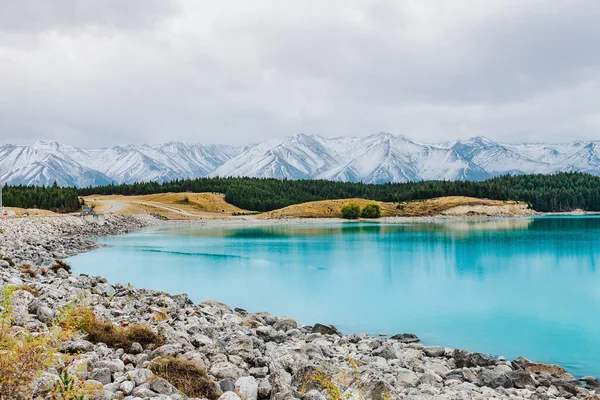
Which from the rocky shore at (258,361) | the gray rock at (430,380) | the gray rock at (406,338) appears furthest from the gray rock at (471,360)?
the gray rock at (406,338)

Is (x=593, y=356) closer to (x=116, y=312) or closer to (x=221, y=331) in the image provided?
(x=221, y=331)

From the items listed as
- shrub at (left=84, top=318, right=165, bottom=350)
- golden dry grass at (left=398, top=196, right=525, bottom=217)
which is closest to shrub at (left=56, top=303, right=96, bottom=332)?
shrub at (left=84, top=318, right=165, bottom=350)

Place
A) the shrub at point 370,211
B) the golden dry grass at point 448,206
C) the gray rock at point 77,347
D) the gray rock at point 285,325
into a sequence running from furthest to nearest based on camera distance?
the golden dry grass at point 448,206 < the shrub at point 370,211 < the gray rock at point 285,325 < the gray rock at point 77,347

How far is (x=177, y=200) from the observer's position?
174125 mm

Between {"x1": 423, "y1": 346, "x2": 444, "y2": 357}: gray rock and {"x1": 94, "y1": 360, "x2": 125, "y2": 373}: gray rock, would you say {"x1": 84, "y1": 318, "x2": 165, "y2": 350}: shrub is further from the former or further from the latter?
{"x1": 423, "y1": 346, "x2": 444, "y2": 357}: gray rock

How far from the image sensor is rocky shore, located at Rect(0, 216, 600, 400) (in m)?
9.73

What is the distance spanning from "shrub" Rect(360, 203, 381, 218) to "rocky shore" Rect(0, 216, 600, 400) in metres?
131

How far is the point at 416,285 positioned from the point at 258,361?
2818 cm

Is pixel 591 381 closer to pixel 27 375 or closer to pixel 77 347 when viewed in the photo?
pixel 77 347

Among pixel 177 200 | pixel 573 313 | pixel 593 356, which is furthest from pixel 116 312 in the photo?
pixel 177 200

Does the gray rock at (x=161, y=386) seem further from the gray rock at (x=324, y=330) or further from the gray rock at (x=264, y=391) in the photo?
the gray rock at (x=324, y=330)

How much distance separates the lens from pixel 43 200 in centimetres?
12225

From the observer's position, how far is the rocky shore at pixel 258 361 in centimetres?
973

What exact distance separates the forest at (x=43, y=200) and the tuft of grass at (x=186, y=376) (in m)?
120
